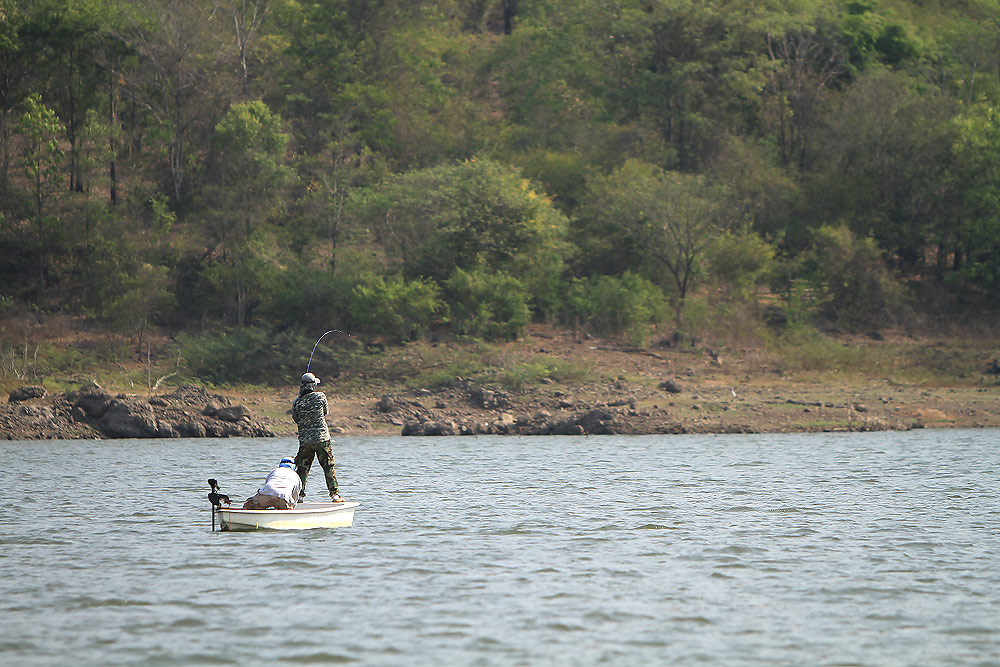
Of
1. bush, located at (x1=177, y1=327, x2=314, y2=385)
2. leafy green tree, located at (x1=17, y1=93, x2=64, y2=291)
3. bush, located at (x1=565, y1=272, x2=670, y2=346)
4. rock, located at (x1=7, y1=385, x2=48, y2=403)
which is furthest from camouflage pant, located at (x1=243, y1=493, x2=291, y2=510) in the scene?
leafy green tree, located at (x1=17, y1=93, x2=64, y2=291)

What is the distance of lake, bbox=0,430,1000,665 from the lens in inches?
435

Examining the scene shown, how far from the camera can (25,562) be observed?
15.5 meters

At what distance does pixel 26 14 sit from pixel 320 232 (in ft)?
54.2

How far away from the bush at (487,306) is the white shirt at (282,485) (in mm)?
30643

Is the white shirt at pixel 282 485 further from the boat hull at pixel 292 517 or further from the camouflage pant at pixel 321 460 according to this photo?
the camouflage pant at pixel 321 460

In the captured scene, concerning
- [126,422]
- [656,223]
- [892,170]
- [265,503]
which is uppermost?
[892,170]

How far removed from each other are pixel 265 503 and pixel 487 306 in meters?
31.7

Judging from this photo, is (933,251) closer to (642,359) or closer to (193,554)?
(642,359)

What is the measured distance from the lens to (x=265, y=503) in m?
17.6

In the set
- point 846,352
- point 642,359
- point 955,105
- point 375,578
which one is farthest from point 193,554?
point 955,105

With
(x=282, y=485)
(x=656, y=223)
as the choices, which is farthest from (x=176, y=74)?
(x=282, y=485)

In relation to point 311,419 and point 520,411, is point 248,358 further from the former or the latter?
point 311,419

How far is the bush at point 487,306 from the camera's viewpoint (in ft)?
160

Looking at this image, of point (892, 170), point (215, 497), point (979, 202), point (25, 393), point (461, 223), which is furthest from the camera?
point (892, 170)
